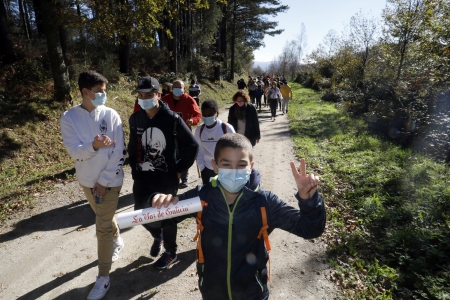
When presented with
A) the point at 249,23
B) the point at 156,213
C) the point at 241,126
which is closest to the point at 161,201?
the point at 156,213

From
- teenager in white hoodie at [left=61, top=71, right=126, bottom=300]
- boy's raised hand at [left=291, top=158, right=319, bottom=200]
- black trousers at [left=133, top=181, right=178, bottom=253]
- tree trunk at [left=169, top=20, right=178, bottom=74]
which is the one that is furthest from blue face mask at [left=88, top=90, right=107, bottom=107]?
tree trunk at [left=169, top=20, right=178, bottom=74]

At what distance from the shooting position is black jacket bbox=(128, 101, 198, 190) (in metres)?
3.43

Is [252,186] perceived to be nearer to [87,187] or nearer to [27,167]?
[87,187]

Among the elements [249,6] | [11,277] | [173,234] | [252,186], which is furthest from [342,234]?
[249,6]

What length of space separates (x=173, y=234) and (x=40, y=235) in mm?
2576

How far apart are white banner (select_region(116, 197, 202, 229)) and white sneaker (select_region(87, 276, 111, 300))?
1.95m

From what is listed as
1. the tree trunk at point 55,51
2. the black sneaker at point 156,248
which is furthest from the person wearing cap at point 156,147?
the tree trunk at point 55,51

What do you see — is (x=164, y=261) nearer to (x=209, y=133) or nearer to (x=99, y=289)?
(x=99, y=289)

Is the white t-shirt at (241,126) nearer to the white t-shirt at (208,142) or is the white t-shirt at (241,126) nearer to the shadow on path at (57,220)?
the white t-shirt at (208,142)

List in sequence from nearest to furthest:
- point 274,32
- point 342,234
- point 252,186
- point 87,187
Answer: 1. point 252,186
2. point 87,187
3. point 342,234
4. point 274,32

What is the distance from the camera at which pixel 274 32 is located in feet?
116

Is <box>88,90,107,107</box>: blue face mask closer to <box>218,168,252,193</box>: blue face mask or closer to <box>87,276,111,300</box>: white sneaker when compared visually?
<box>218,168,252,193</box>: blue face mask

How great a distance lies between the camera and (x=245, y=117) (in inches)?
230

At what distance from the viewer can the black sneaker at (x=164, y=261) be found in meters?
3.89
